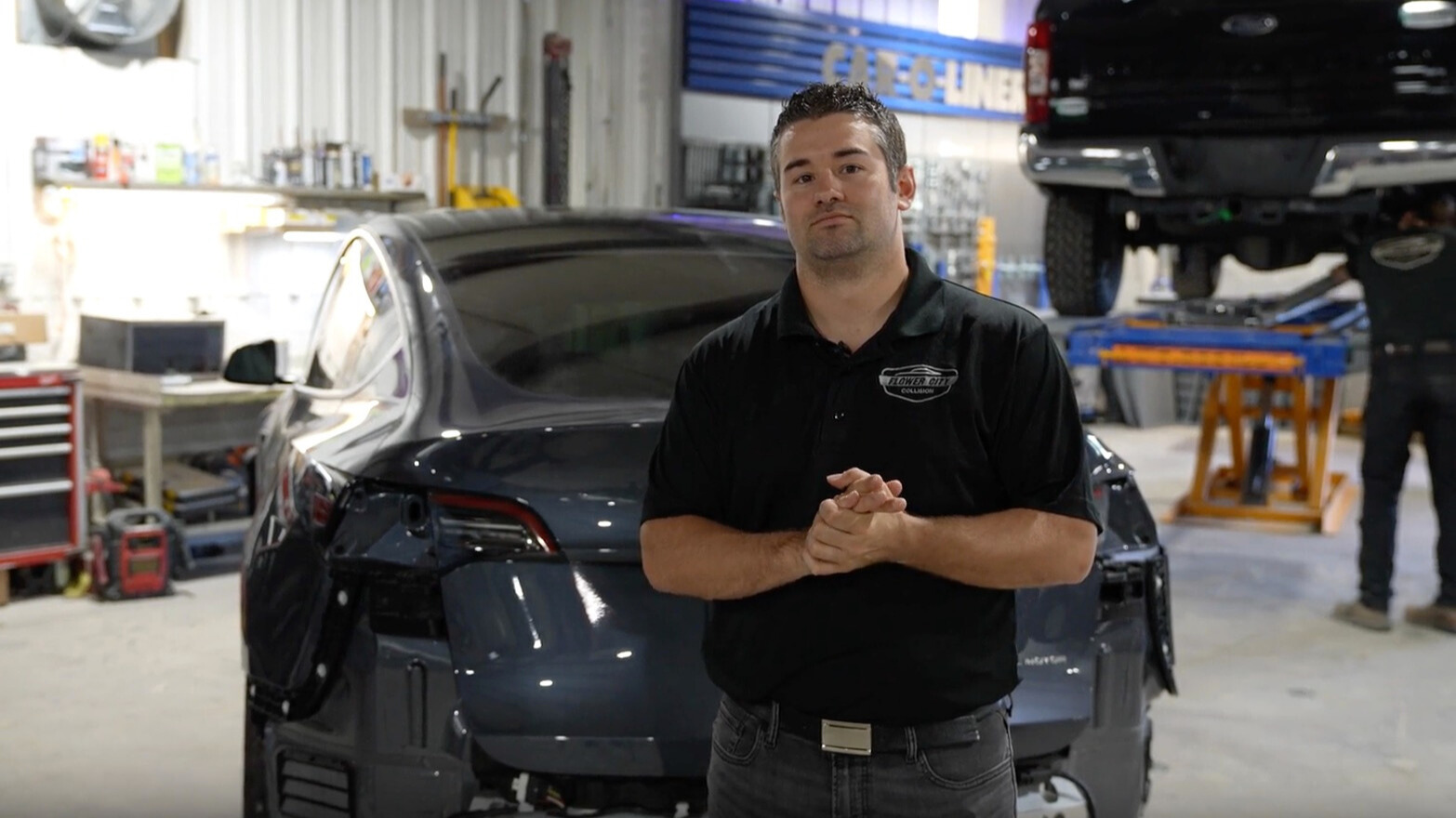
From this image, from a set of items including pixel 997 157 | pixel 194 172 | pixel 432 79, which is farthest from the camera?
pixel 997 157

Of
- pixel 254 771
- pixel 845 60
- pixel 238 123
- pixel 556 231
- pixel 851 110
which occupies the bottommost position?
pixel 254 771

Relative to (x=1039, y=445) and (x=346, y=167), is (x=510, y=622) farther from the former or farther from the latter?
(x=346, y=167)

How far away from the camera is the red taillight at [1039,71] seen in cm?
632

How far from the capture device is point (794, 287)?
1710 mm

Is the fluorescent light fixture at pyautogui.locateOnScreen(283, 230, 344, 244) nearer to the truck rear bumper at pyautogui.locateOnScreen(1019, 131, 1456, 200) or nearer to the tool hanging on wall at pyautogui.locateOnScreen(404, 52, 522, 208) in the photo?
the tool hanging on wall at pyautogui.locateOnScreen(404, 52, 522, 208)

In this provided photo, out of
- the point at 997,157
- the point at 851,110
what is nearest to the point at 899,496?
the point at 851,110

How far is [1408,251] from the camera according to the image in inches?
217

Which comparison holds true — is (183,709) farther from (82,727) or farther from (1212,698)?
(1212,698)

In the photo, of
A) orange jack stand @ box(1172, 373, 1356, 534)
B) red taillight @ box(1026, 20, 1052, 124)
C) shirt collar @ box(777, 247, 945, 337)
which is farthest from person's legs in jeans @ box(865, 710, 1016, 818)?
orange jack stand @ box(1172, 373, 1356, 534)

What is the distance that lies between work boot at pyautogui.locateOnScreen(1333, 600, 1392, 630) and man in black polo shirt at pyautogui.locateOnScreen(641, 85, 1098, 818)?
4419 mm

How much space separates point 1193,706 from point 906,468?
3273mm

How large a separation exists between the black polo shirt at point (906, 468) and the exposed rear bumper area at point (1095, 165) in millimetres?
4787

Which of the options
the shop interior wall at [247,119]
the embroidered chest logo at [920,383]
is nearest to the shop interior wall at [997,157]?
the shop interior wall at [247,119]

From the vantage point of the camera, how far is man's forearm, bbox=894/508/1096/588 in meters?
1.56
